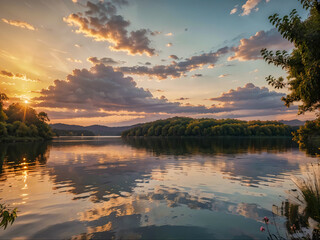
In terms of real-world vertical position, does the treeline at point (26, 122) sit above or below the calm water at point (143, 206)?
above

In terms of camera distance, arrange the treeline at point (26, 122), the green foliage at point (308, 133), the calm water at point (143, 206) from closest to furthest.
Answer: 1. the calm water at point (143, 206)
2. the green foliage at point (308, 133)
3. the treeline at point (26, 122)

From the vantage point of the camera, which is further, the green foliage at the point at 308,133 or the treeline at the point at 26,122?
the treeline at the point at 26,122

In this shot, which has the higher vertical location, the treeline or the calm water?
the treeline

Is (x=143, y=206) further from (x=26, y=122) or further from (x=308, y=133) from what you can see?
(x=26, y=122)

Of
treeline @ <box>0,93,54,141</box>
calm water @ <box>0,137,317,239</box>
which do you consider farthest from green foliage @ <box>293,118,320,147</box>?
treeline @ <box>0,93,54,141</box>

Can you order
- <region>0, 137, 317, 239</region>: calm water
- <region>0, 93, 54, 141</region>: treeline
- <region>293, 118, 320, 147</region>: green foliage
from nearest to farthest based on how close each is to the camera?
<region>0, 137, 317, 239</region>: calm water → <region>293, 118, 320, 147</region>: green foliage → <region>0, 93, 54, 141</region>: treeline

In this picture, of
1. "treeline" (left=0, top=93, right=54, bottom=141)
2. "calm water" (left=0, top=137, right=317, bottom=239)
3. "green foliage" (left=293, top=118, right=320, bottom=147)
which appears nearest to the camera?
"calm water" (left=0, top=137, right=317, bottom=239)

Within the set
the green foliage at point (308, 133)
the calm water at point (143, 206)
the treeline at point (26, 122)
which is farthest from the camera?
the treeline at point (26, 122)

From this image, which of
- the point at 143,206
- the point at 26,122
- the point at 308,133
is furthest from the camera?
the point at 26,122

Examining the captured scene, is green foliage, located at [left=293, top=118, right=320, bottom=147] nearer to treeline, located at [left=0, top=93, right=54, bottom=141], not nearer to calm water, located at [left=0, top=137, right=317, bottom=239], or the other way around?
calm water, located at [left=0, top=137, right=317, bottom=239]

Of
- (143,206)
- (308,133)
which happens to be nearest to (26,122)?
(143,206)

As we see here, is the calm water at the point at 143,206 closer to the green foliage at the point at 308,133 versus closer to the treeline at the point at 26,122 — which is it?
the green foliage at the point at 308,133

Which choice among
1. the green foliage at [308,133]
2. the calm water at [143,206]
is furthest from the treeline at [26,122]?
the green foliage at [308,133]

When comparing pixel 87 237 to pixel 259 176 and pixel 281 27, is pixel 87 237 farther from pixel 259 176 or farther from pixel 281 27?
pixel 259 176
